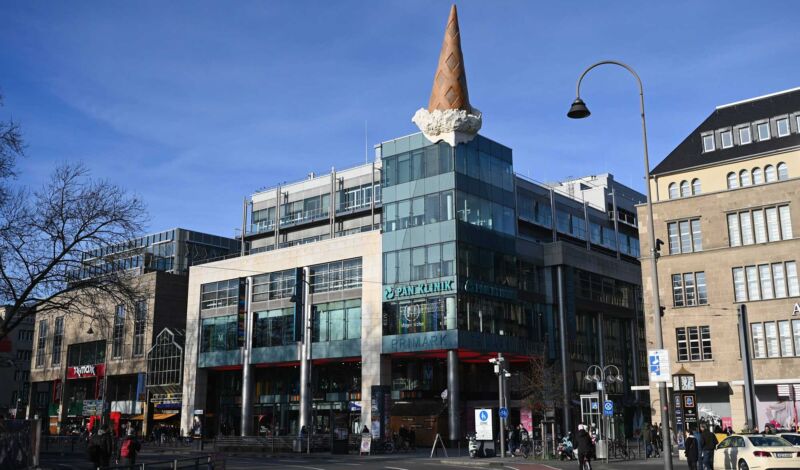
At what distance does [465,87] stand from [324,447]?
3153cm

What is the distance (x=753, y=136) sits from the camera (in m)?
53.0

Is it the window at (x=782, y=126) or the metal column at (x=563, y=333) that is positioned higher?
the window at (x=782, y=126)

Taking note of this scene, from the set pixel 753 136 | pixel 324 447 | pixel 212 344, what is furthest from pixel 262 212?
pixel 753 136

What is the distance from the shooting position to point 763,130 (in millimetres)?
52750

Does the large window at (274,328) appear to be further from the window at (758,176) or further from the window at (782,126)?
the window at (782,126)

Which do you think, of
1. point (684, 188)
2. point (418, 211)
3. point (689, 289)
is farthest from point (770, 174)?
point (418, 211)

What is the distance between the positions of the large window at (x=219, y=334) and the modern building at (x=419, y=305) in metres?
0.17

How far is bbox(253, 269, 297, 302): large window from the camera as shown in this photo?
7150 centimetres

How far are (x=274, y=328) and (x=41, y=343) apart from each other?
47945mm

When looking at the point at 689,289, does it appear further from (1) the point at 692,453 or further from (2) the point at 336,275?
(2) the point at 336,275

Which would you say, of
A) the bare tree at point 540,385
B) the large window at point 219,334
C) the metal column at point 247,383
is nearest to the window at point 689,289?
the bare tree at point 540,385

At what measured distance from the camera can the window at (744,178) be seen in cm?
5175

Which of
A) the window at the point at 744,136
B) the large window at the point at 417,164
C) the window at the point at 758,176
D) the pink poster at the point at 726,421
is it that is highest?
the large window at the point at 417,164

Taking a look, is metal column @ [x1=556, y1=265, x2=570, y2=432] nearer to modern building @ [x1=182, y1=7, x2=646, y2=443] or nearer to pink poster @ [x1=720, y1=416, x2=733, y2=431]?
modern building @ [x1=182, y1=7, x2=646, y2=443]
